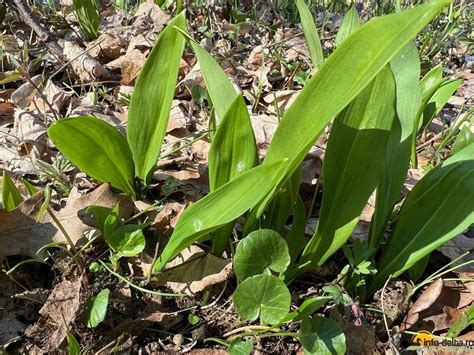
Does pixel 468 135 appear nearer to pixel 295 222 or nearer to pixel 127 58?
pixel 295 222

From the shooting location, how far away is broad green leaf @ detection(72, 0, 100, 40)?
2.02 m

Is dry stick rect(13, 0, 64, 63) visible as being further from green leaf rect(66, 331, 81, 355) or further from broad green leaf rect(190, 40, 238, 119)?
green leaf rect(66, 331, 81, 355)

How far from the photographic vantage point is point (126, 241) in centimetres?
107

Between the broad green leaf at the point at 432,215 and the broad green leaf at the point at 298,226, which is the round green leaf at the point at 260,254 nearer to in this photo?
the broad green leaf at the point at 298,226

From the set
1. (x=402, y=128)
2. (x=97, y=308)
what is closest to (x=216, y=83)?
(x=402, y=128)

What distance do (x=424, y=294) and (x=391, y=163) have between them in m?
0.33

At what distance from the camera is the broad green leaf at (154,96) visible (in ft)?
3.43

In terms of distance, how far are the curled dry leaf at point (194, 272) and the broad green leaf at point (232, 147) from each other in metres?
0.18

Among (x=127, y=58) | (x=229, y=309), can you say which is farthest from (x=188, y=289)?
(x=127, y=58)

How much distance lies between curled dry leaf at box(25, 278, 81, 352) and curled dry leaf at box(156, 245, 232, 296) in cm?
18

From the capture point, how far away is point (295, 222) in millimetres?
1057

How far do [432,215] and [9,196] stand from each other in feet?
2.84

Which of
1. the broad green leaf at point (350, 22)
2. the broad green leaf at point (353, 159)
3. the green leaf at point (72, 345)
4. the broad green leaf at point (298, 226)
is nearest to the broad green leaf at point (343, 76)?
the broad green leaf at point (353, 159)

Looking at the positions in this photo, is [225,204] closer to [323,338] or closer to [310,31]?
[323,338]
